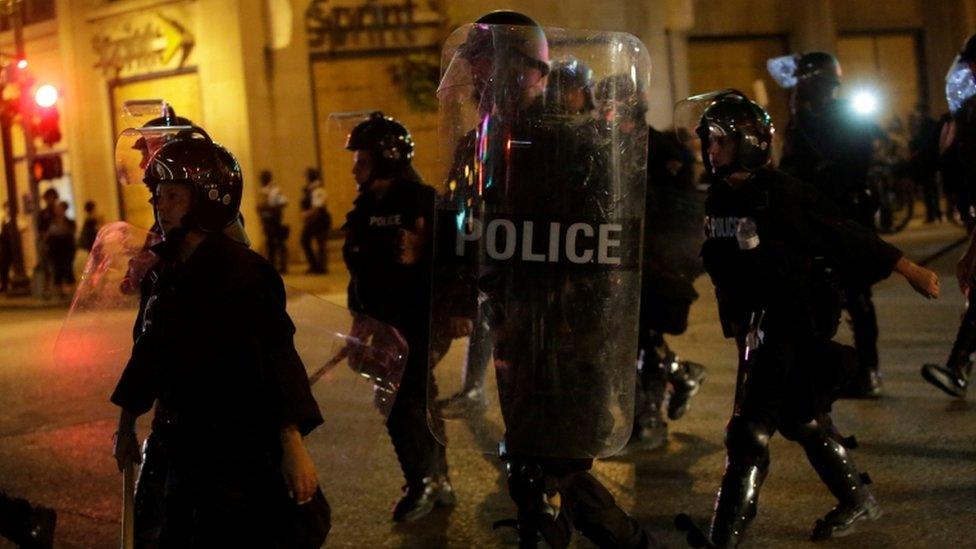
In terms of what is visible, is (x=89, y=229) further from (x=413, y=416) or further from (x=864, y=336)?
(x=413, y=416)

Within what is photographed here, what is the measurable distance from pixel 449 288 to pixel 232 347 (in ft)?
2.19

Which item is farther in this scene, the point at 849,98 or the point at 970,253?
the point at 849,98

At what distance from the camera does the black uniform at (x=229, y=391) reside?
11.4 ft

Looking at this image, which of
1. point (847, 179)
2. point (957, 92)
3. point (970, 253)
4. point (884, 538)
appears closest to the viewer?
point (884, 538)

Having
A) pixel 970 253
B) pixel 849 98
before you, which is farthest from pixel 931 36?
pixel 970 253

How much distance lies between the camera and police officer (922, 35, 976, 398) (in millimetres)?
6473

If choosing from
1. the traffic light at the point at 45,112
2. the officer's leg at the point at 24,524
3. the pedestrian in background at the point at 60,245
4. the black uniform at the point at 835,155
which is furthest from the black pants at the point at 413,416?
the traffic light at the point at 45,112

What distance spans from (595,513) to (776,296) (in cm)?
115

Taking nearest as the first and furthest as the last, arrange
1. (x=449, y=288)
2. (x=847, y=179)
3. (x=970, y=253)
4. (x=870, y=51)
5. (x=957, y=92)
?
(x=449, y=288)
(x=970, y=253)
(x=957, y=92)
(x=847, y=179)
(x=870, y=51)

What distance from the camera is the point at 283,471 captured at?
349 cm

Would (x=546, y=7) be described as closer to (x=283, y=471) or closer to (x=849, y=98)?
(x=849, y=98)

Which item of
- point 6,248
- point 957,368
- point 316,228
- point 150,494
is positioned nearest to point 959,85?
point 957,368

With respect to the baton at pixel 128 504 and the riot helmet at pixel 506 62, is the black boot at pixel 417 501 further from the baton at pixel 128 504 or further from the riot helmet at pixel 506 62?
the riot helmet at pixel 506 62

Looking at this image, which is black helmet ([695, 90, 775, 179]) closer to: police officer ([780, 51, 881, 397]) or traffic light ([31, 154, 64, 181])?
police officer ([780, 51, 881, 397])
